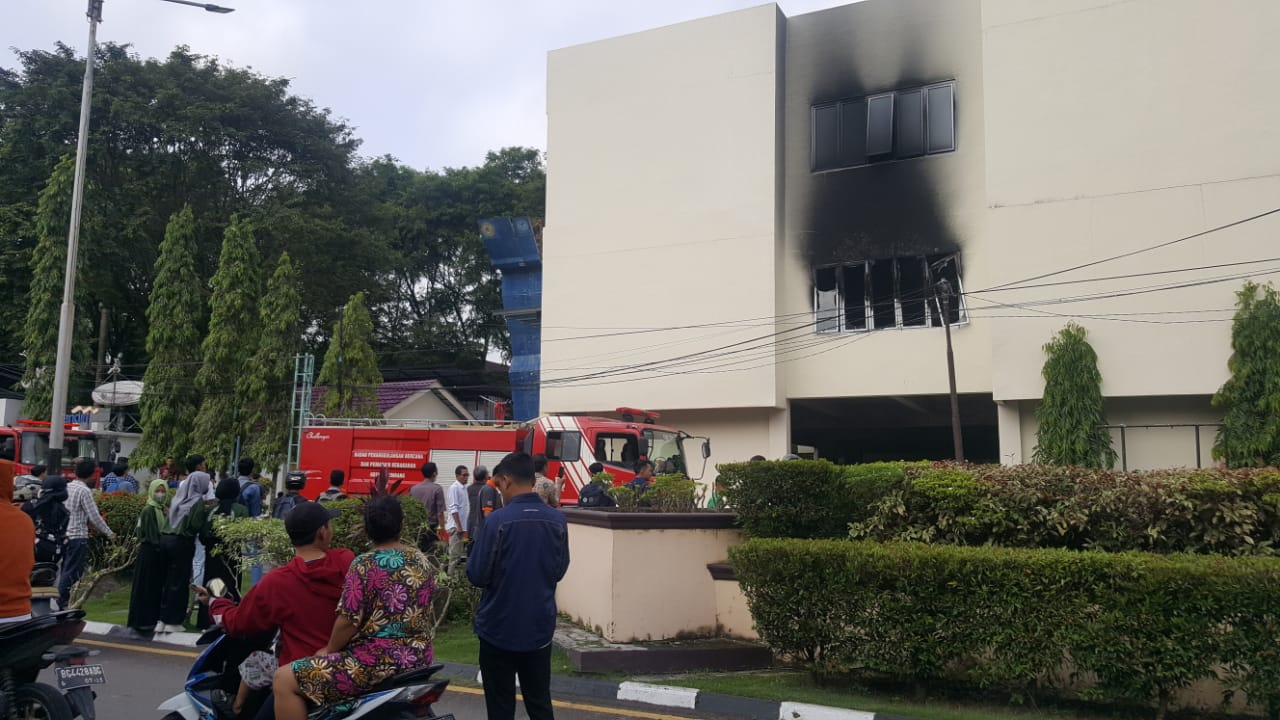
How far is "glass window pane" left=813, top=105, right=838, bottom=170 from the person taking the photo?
24141mm

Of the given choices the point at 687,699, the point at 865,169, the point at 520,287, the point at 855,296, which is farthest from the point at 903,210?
the point at 687,699

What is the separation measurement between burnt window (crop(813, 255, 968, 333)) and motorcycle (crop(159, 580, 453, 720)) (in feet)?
65.0

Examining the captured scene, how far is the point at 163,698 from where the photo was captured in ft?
25.9

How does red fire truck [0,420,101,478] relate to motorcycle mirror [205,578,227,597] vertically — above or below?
above

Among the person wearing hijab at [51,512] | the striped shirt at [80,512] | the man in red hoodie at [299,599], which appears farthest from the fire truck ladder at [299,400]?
the man in red hoodie at [299,599]

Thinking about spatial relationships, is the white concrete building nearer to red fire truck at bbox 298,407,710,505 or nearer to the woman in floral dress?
red fire truck at bbox 298,407,710,505

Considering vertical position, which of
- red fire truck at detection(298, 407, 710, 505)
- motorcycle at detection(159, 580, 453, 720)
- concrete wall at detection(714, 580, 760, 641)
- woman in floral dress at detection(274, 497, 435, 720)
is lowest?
concrete wall at detection(714, 580, 760, 641)

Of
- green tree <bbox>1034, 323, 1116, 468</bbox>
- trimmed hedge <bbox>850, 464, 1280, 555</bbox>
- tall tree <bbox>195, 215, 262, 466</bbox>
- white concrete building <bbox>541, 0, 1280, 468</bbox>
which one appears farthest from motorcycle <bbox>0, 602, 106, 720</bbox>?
tall tree <bbox>195, 215, 262, 466</bbox>

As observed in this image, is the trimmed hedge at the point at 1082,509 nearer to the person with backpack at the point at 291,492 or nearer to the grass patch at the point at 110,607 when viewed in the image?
the person with backpack at the point at 291,492

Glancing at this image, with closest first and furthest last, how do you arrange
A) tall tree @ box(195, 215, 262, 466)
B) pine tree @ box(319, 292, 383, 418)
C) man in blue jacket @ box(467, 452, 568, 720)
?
man in blue jacket @ box(467, 452, 568, 720) < pine tree @ box(319, 292, 383, 418) < tall tree @ box(195, 215, 262, 466)

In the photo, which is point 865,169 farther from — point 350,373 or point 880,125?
point 350,373

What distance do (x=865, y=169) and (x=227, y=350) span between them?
18.9 meters

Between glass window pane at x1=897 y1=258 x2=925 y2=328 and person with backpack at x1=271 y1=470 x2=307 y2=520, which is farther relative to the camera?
glass window pane at x1=897 y1=258 x2=925 y2=328

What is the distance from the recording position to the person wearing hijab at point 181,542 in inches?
409
